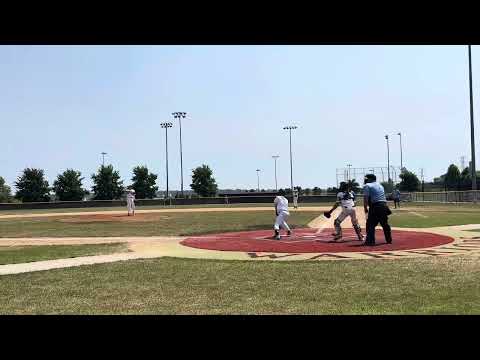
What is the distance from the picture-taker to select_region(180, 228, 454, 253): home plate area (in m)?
13.4

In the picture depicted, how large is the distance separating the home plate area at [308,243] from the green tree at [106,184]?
231ft

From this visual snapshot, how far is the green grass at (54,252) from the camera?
12.4 meters

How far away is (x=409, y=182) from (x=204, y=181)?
33336 millimetres

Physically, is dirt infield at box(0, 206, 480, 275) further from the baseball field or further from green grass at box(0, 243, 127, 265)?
green grass at box(0, 243, 127, 265)

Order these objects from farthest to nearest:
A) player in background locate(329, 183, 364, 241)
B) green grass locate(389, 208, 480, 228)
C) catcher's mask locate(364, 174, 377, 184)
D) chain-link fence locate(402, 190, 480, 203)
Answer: chain-link fence locate(402, 190, 480, 203), green grass locate(389, 208, 480, 228), player in background locate(329, 183, 364, 241), catcher's mask locate(364, 174, 377, 184)

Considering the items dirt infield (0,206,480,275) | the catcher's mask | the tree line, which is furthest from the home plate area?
the tree line

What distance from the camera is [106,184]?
85188mm

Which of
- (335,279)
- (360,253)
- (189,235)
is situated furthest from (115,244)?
(335,279)

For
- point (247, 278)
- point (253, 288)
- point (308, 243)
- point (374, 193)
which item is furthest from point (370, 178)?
point (253, 288)

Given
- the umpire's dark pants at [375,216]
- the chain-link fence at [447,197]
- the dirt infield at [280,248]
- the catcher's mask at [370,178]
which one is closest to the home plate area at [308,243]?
Answer: the dirt infield at [280,248]

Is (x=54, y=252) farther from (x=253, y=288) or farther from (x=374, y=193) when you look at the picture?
(x=374, y=193)

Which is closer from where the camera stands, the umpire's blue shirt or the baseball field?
the baseball field
